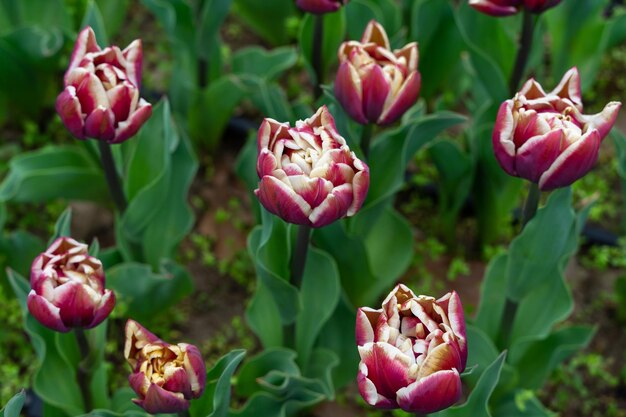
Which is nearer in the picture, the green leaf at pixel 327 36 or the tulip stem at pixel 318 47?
the tulip stem at pixel 318 47

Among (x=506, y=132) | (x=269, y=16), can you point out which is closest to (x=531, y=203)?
(x=506, y=132)

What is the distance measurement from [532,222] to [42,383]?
0.80 m

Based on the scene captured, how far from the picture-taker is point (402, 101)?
1396 mm

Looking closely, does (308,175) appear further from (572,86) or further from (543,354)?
(543,354)

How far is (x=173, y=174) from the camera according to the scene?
1.83 meters

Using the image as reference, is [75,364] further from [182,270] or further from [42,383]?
[182,270]

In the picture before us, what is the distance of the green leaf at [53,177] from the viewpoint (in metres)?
1.79

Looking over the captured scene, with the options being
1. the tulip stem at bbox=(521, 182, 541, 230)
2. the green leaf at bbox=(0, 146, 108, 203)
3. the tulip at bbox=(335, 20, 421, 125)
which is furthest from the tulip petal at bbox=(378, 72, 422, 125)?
the green leaf at bbox=(0, 146, 108, 203)

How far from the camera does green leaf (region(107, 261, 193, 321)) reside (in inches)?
67.9

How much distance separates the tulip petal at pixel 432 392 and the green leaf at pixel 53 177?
3.19 ft

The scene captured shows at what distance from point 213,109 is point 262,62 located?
0.15 metres

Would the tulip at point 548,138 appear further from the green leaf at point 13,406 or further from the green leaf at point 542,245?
the green leaf at point 13,406

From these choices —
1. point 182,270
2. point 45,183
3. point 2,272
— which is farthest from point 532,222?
point 2,272

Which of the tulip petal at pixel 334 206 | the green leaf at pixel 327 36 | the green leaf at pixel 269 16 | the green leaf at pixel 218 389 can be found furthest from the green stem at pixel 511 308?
the green leaf at pixel 269 16
